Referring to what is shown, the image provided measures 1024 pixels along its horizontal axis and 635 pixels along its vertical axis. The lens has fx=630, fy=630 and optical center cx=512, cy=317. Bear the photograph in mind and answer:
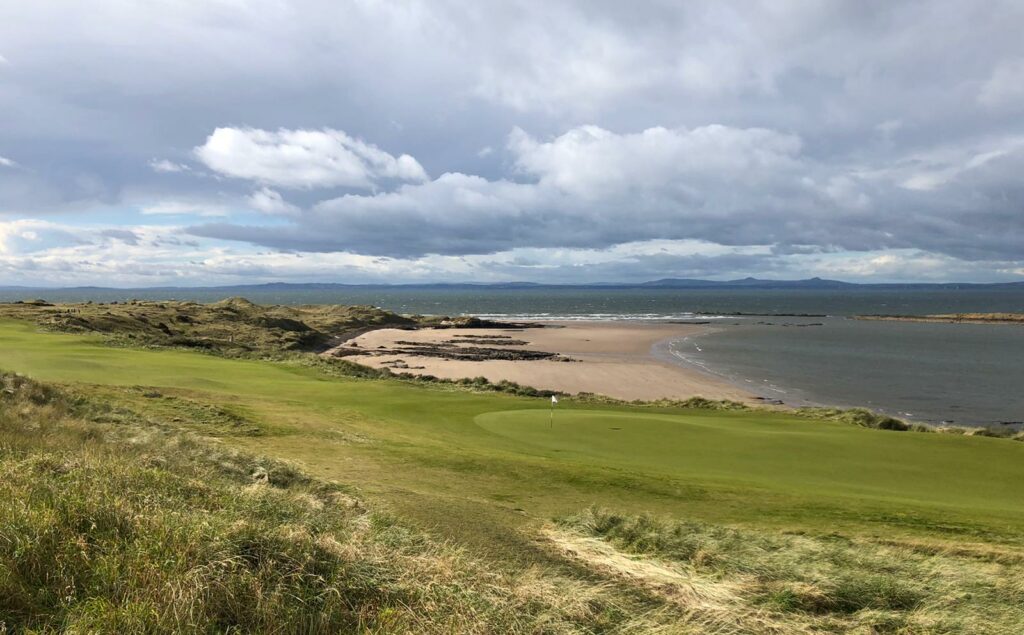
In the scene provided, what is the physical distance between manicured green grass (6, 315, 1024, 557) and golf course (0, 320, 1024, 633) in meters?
0.05

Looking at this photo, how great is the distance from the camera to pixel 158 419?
12.4 m

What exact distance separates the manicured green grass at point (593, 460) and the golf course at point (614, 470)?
5 cm

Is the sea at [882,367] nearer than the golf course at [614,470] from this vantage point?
No

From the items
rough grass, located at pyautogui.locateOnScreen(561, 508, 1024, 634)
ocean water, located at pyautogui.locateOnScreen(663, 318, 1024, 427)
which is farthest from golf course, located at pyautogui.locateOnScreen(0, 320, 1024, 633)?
ocean water, located at pyautogui.locateOnScreen(663, 318, 1024, 427)

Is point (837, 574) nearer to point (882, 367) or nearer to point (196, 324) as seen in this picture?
point (882, 367)

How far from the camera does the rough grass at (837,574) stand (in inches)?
192

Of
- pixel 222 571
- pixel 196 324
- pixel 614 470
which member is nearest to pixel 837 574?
pixel 222 571

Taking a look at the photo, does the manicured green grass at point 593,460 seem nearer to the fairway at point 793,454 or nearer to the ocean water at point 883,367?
the fairway at point 793,454

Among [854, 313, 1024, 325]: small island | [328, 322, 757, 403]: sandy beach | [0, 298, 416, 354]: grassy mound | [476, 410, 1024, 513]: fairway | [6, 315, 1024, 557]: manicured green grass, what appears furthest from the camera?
[854, 313, 1024, 325]: small island

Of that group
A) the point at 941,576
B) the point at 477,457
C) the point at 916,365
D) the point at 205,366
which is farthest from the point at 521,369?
the point at 941,576

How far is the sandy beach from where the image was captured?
36.2 m

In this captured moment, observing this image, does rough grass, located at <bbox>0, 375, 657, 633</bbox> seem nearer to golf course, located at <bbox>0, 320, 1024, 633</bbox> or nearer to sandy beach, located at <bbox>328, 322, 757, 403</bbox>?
golf course, located at <bbox>0, 320, 1024, 633</bbox>

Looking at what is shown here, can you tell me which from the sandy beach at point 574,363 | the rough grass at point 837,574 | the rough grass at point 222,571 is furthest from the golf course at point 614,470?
the sandy beach at point 574,363

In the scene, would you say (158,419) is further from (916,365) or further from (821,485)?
(916,365)
